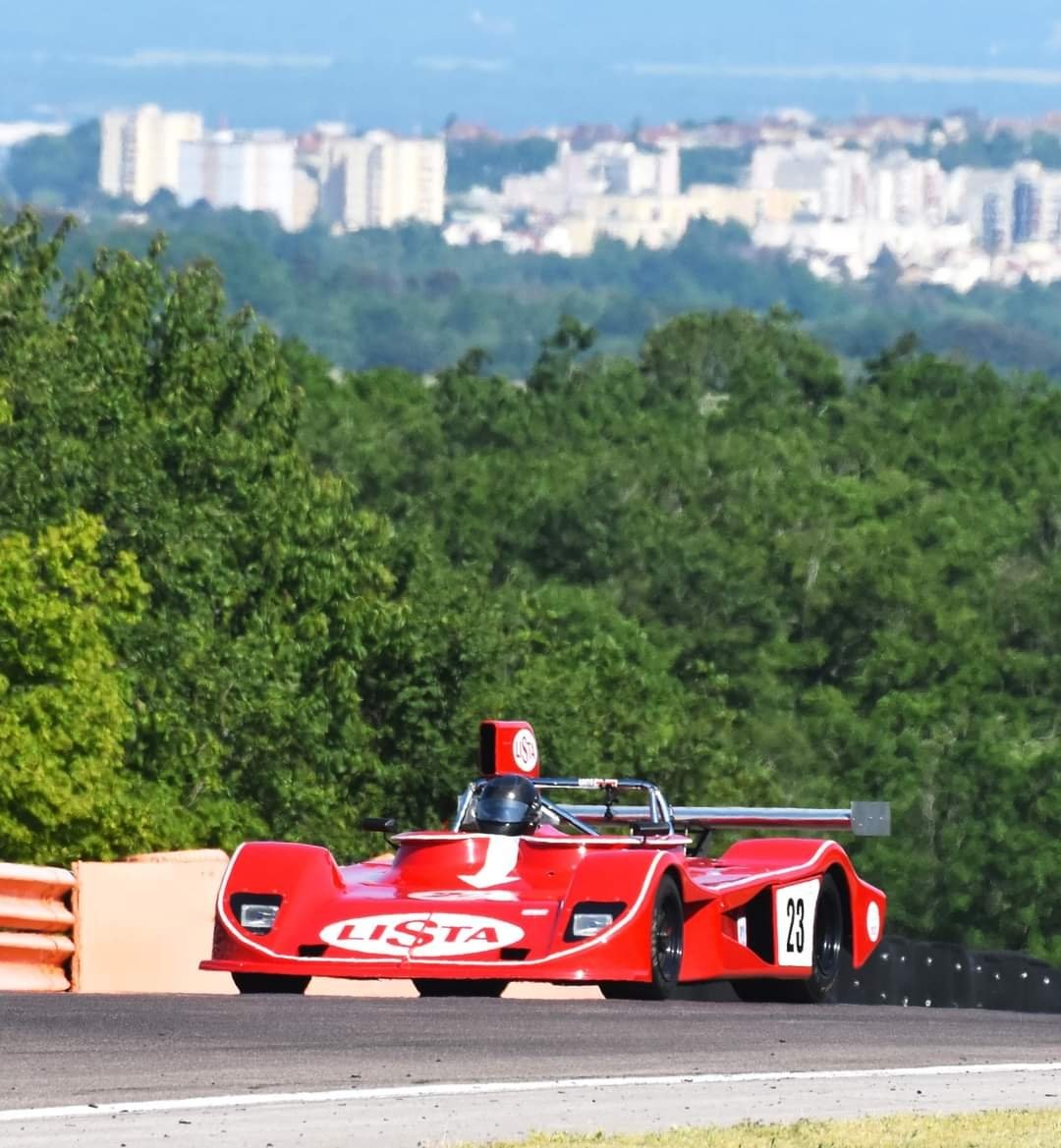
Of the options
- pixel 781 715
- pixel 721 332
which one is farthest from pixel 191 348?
pixel 721 332

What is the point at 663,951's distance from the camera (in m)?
14.4

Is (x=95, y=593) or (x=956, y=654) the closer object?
(x=95, y=593)

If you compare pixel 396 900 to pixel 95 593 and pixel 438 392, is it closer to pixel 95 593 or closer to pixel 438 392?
pixel 95 593

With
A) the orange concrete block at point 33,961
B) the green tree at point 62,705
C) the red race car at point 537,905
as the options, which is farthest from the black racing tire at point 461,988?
the green tree at point 62,705

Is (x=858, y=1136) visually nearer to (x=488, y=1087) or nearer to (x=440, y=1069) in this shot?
(x=488, y=1087)

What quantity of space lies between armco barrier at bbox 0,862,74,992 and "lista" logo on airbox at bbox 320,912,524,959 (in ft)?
5.36

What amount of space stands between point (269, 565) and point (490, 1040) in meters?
34.3

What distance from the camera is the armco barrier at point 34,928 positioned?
14.7 m

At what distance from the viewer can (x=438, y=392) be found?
324 feet

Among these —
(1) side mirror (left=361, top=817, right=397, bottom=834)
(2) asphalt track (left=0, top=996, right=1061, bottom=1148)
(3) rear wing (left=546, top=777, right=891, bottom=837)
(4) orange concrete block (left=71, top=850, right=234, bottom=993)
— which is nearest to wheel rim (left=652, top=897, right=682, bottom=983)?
(2) asphalt track (left=0, top=996, right=1061, bottom=1148)

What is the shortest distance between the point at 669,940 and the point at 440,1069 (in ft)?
15.0

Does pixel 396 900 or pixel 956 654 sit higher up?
pixel 396 900

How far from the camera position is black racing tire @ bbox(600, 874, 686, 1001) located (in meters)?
14.2

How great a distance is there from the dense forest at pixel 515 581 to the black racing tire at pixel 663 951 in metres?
17.1
